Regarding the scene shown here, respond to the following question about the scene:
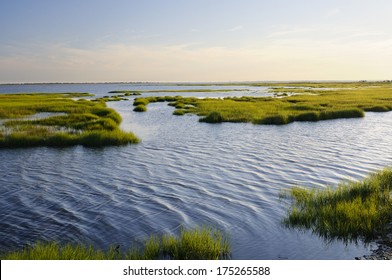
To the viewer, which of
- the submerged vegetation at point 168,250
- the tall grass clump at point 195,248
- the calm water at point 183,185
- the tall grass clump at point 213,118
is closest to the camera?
the submerged vegetation at point 168,250

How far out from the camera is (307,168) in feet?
64.7

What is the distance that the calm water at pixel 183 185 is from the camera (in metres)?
11.2

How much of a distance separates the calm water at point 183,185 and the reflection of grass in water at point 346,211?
0.54m

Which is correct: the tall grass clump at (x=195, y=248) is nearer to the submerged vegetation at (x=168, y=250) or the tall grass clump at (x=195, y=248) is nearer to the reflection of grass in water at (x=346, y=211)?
the submerged vegetation at (x=168, y=250)

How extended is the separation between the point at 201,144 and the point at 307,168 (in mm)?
10018

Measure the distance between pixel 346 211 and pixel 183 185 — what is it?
750 cm

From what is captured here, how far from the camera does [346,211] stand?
37.6ft

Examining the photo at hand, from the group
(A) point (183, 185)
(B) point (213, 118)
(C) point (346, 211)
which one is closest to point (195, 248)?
(C) point (346, 211)

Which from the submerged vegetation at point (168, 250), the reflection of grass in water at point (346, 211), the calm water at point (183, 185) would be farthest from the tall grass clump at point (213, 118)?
the submerged vegetation at point (168, 250)

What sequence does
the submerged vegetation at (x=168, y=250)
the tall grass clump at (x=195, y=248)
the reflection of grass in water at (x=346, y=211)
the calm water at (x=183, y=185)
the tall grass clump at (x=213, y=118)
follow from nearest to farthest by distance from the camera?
the submerged vegetation at (x=168, y=250), the tall grass clump at (x=195, y=248), the reflection of grass in water at (x=346, y=211), the calm water at (x=183, y=185), the tall grass clump at (x=213, y=118)

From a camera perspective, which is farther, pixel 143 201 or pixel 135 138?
pixel 135 138

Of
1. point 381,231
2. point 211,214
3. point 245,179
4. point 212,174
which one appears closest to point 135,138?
point 212,174

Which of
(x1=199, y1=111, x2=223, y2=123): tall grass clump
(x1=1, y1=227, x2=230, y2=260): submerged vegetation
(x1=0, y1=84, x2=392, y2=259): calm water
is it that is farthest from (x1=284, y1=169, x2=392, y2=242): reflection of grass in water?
(x1=199, y1=111, x2=223, y2=123): tall grass clump
